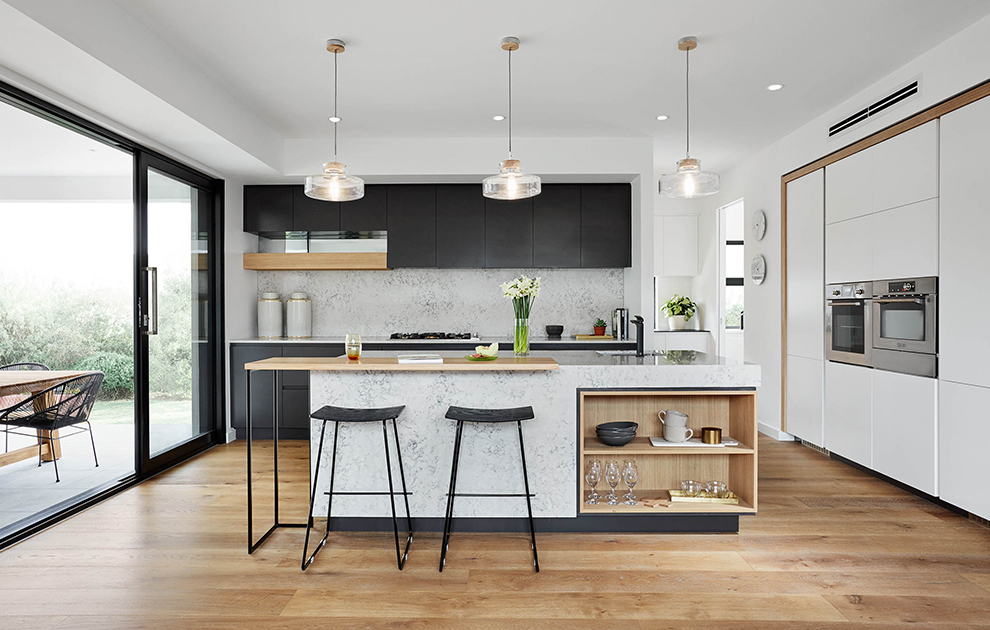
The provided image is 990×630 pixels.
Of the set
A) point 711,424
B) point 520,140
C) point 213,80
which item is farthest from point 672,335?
point 213,80

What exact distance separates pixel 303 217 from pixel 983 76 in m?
5.00

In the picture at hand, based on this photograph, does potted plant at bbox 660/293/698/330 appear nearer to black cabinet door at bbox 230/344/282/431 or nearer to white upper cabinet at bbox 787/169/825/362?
white upper cabinet at bbox 787/169/825/362

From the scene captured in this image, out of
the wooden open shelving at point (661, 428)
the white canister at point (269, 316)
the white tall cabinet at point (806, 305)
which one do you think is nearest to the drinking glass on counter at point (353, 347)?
the wooden open shelving at point (661, 428)

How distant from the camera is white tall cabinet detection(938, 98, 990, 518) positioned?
3.13m

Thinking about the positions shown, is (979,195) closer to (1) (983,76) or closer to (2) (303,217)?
(1) (983,76)

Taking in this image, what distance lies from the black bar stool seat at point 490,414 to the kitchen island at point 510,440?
0.18m

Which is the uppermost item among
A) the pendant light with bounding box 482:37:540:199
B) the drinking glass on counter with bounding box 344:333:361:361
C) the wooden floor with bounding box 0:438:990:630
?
the pendant light with bounding box 482:37:540:199

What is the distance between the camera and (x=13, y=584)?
260cm

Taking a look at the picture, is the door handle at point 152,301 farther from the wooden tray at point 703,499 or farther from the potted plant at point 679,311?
the potted plant at point 679,311

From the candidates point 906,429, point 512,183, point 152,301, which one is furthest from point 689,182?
point 152,301

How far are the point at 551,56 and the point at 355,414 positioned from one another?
2318 millimetres

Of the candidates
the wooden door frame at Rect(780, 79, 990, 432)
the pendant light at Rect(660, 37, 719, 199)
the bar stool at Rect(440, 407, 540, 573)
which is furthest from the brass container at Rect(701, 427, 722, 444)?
the wooden door frame at Rect(780, 79, 990, 432)

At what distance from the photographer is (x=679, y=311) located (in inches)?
287

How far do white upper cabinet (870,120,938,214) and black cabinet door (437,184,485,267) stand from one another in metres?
3.10
